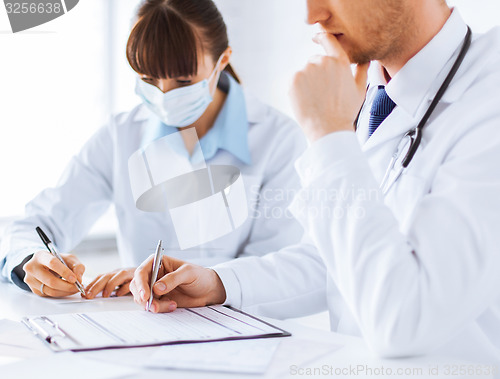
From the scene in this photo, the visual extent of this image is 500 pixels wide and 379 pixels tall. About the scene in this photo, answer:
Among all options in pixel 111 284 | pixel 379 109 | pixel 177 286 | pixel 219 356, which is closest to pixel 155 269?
pixel 177 286

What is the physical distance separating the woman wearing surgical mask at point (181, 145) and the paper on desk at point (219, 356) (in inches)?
30.5

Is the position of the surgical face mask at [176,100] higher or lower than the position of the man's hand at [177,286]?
higher

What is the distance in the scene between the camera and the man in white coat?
0.66 meters

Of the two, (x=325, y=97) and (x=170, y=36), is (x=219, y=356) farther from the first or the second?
(x=170, y=36)

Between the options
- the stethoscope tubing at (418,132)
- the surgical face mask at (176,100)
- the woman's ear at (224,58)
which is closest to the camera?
the stethoscope tubing at (418,132)

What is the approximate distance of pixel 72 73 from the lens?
2.38 m

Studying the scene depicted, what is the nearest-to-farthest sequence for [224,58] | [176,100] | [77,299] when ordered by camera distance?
1. [77,299]
2. [176,100]
3. [224,58]

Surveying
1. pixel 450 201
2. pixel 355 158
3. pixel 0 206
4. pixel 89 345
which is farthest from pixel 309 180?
pixel 0 206

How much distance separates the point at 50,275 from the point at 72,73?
5.16 feet

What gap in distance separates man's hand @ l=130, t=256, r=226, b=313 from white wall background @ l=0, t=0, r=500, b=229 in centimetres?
157

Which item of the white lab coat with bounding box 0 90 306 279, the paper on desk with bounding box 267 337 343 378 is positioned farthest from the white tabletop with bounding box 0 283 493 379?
the white lab coat with bounding box 0 90 306 279

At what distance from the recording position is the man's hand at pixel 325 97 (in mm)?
775

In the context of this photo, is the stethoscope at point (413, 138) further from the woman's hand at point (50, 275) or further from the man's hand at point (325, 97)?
the woman's hand at point (50, 275)

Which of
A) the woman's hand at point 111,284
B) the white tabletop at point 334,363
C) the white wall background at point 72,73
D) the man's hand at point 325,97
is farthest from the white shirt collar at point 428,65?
the white wall background at point 72,73
